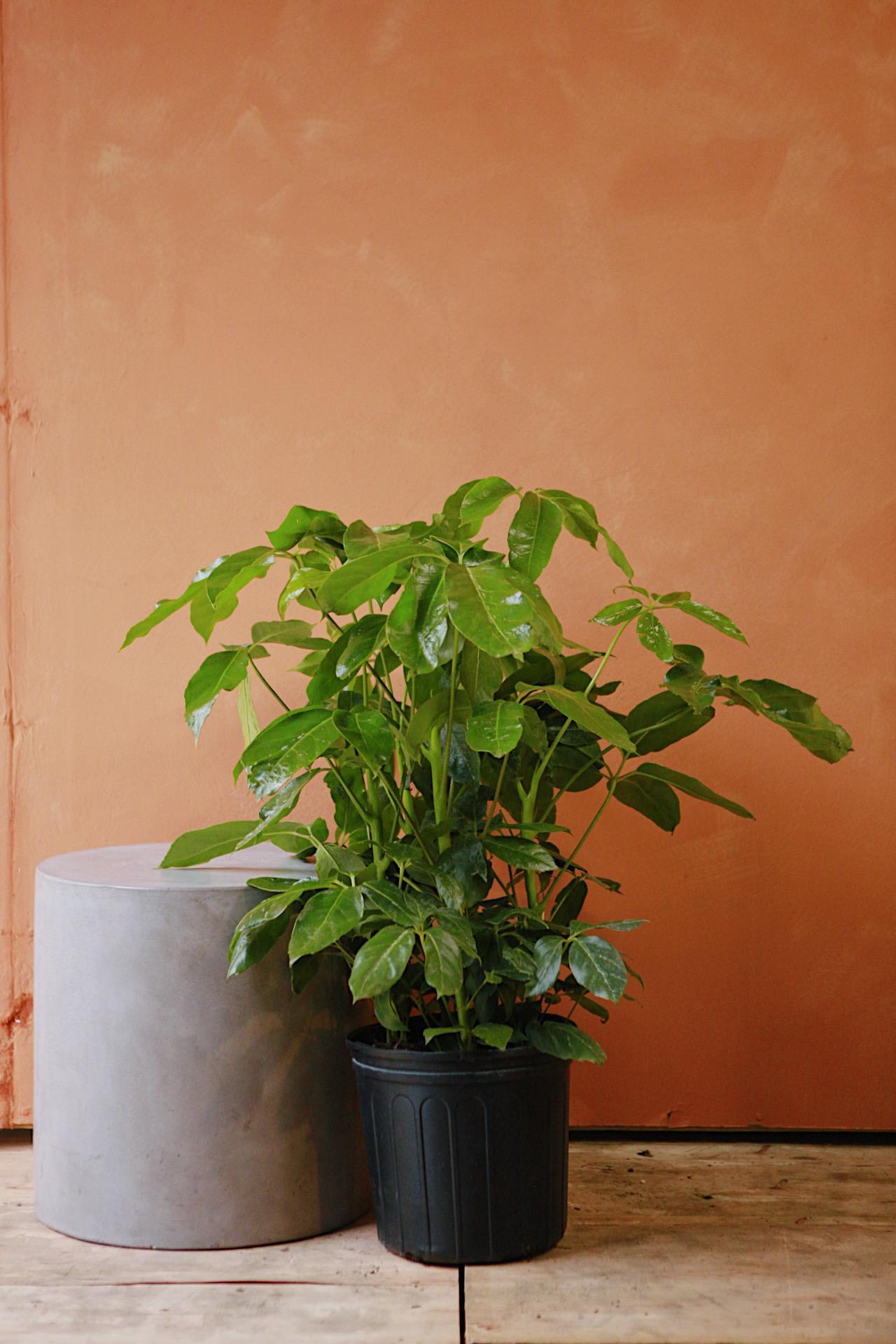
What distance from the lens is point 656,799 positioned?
1709 mm

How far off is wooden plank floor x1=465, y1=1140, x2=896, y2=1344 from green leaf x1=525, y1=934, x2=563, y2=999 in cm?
37

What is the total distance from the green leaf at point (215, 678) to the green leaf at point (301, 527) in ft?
0.59

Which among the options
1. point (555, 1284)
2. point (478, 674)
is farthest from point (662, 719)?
point (555, 1284)

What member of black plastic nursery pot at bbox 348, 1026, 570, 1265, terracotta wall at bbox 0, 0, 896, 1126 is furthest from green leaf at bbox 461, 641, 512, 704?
terracotta wall at bbox 0, 0, 896, 1126

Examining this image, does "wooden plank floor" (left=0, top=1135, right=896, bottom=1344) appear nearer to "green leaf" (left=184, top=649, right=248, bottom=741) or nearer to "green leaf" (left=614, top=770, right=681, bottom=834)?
"green leaf" (left=614, top=770, right=681, bottom=834)

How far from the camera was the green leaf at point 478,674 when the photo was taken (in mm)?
1444

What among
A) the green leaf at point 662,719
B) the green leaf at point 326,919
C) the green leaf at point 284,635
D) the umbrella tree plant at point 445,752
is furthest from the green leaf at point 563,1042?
the green leaf at point 284,635

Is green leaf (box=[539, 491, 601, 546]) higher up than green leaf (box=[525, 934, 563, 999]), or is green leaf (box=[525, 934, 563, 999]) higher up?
green leaf (box=[539, 491, 601, 546])

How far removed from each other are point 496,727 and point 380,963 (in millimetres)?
322

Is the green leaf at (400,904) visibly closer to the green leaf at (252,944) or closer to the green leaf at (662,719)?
the green leaf at (252,944)

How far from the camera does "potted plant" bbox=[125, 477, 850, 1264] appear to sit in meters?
1.40

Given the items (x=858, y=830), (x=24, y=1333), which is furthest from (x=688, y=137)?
(x=24, y=1333)

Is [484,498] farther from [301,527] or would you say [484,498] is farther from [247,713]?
[247,713]

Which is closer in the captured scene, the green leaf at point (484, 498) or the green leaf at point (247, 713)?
the green leaf at point (484, 498)
